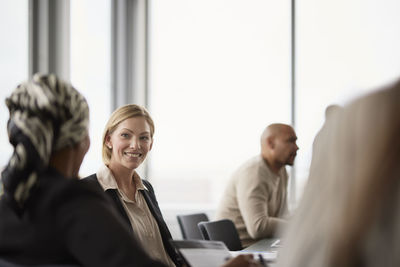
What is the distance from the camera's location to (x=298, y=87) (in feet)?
21.1

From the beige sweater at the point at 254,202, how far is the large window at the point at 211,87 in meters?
2.02

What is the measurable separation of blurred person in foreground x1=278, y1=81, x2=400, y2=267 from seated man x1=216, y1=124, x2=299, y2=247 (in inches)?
120

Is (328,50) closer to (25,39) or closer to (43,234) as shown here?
(25,39)

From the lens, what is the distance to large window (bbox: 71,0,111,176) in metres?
5.36

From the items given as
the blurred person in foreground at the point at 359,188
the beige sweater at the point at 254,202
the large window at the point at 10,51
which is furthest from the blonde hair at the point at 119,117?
the blurred person in foreground at the point at 359,188

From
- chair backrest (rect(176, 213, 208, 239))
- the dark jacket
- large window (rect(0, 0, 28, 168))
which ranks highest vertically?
large window (rect(0, 0, 28, 168))

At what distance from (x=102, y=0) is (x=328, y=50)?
2.58 m

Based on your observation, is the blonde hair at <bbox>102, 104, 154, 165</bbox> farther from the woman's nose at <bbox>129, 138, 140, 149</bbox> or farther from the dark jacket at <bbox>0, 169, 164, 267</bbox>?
the dark jacket at <bbox>0, 169, 164, 267</bbox>

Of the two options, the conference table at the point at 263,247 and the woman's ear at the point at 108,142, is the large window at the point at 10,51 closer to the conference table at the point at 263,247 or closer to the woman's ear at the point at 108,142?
the woman's ear at the point at 108,142

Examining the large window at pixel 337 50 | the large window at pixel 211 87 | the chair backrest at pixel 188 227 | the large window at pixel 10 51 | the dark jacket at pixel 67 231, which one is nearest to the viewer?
the dark jacket at pixel 67 231

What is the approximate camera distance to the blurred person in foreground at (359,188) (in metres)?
0.89

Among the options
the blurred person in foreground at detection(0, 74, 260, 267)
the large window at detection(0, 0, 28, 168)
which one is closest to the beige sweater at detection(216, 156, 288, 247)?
the large window at detection(0, 0, 28, 168)

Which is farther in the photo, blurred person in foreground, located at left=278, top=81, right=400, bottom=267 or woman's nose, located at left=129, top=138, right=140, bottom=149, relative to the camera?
woman's nose, located at left=129, top=138, right=140, bottom=149

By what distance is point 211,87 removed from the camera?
6.64 meters
